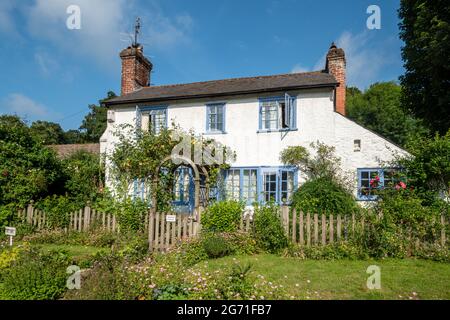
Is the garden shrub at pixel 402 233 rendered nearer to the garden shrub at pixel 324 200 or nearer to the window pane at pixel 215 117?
the garden shrub at pixel 324 200

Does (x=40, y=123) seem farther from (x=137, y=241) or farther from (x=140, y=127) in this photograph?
(x=137, y=241)

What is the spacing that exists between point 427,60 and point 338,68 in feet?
11.6

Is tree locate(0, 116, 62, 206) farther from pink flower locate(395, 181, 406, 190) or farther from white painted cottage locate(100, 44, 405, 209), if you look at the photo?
pink flower locate(395, 181, 406, 190)

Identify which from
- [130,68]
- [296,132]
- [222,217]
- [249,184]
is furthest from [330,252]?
[130,68]

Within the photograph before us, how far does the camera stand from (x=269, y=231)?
8516mm

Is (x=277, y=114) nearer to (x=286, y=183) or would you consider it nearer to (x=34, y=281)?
(x=286, y=183)

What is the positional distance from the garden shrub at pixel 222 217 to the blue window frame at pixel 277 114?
4.89 metres

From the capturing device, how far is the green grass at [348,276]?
5324mm

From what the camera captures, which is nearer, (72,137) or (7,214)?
(7,214)

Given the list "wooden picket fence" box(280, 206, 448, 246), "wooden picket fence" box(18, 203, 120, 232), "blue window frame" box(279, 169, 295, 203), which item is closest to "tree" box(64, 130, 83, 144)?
"wooden picket fence" box(18, 203, 120, 232)

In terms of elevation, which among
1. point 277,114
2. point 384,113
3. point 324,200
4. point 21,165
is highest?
point 384,113

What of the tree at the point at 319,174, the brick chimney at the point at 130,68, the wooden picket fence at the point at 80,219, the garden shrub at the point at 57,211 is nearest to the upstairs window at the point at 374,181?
the tree at the point at 319,174
